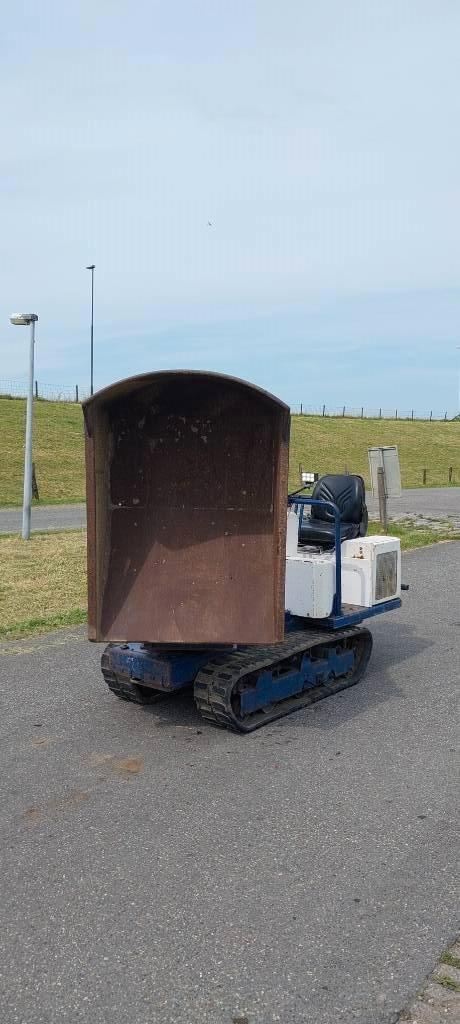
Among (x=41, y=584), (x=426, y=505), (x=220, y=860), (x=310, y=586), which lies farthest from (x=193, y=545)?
(x=426, y=505)

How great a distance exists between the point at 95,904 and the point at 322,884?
3.41ft

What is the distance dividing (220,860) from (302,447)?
150ft

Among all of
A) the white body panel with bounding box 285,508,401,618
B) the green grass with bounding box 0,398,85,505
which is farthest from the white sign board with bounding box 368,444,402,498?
the green grass with bounding box 0,398,85,505

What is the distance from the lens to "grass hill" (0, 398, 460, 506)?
32.1 m

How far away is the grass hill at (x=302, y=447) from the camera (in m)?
32.1

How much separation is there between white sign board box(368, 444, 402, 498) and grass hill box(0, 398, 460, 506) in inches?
608

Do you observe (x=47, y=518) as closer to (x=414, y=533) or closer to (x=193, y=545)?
(x=414, y=533)

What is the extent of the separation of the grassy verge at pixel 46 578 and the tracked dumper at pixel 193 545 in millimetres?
2888

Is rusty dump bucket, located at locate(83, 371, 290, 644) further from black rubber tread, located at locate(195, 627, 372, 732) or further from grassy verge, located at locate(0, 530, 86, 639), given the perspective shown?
grassy verge, located at locate(0, 530, 86, 639)

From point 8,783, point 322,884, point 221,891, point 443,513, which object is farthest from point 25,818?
point 443,513

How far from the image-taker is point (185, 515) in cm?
601

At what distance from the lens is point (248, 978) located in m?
3.14

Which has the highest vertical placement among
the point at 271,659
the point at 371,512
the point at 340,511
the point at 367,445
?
the point at 367,445

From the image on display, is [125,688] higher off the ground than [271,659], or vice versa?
[271,659]
